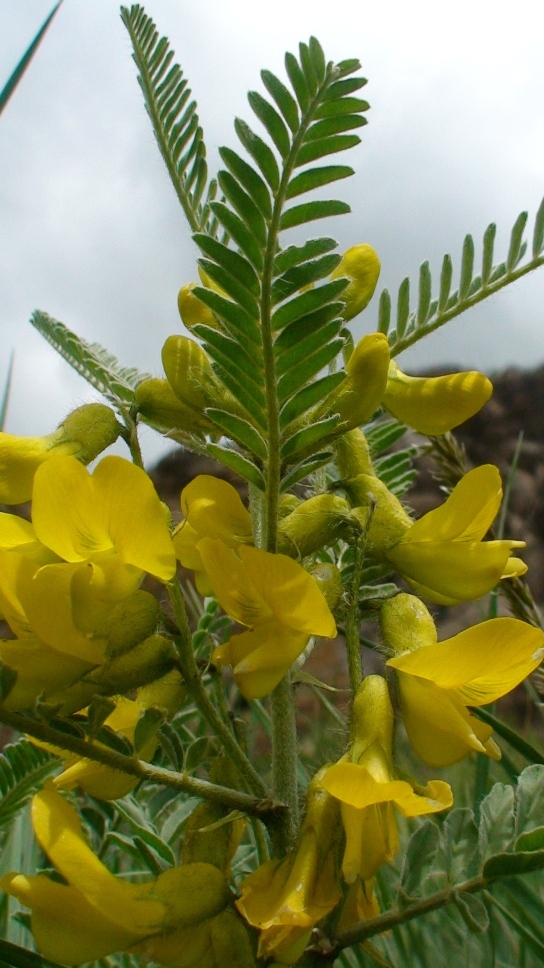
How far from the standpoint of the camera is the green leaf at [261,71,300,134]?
0.48 meters

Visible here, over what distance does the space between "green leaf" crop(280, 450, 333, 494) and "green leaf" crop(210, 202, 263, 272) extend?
0.43 feet

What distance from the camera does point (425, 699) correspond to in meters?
0.54

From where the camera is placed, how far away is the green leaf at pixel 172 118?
674 millimetres

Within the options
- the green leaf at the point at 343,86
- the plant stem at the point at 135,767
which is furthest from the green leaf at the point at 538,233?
the plant stem at the point at 135,767

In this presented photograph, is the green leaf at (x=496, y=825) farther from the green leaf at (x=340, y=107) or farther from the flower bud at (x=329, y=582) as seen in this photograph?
the green leaf at (x=340, y=107)

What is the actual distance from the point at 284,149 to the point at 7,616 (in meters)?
0.32

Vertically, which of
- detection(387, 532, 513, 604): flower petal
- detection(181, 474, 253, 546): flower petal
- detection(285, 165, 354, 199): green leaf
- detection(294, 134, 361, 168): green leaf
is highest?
detection(294, 134, 361, 168): green leaf

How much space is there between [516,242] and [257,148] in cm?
26

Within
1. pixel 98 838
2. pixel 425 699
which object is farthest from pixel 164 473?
pixel 425 699

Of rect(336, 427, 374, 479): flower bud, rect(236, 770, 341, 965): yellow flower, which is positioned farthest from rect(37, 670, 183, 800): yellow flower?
rect(336, 427, 374, 479): flower bud

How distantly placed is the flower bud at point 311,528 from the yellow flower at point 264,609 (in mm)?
70

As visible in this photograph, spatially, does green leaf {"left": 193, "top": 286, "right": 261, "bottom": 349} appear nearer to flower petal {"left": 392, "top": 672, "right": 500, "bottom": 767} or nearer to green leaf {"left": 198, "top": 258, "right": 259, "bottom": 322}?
green leaf {"left": 198, "top": 258, "right": 259, "bottom": 322}

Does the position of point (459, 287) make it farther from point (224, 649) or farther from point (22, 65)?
point (22, 65)

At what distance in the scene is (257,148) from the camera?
47 cm
